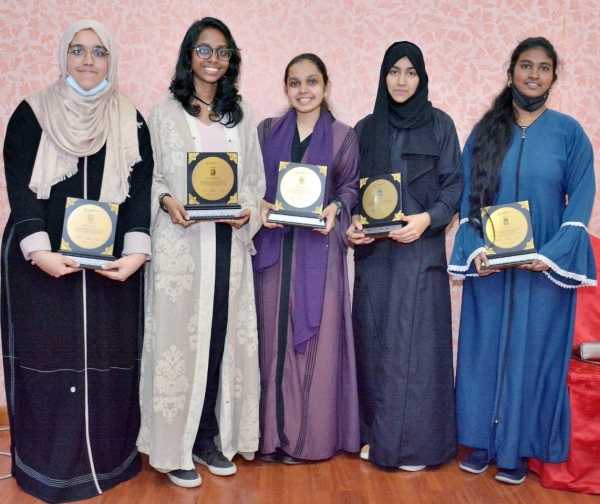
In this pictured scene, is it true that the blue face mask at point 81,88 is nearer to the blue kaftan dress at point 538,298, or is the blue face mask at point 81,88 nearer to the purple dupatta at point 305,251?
the purple dupatta at point 305,251

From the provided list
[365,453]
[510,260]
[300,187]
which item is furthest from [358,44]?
[365,453]

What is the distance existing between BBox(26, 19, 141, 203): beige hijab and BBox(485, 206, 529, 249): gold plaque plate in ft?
4.58

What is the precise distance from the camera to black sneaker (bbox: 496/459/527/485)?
2.71 m

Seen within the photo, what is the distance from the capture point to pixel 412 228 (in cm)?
265

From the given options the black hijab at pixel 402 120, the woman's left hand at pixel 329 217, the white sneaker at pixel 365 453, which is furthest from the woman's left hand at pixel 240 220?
the white sneaker at pixel 365 453

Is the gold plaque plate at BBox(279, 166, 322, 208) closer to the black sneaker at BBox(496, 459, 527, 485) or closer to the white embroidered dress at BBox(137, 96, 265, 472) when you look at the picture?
the white embroidered dress at BBox(137, 96, 265, 472)

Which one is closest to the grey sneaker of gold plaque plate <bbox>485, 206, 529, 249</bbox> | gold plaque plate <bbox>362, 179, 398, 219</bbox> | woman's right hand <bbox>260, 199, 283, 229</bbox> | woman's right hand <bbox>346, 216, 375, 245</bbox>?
woman's right hand <bbox>260, 199, 283, 229</bbox>

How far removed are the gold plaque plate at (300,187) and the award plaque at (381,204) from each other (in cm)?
20

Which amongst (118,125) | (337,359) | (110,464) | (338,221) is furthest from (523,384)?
(118,125)

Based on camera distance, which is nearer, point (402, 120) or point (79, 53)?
point (79, 53)

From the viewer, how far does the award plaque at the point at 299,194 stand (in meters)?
2.66

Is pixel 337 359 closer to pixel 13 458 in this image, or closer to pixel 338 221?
pixel 338 221

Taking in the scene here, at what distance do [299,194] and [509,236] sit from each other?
0.84 meters

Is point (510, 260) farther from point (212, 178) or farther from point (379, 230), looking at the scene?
point (212, 178)
